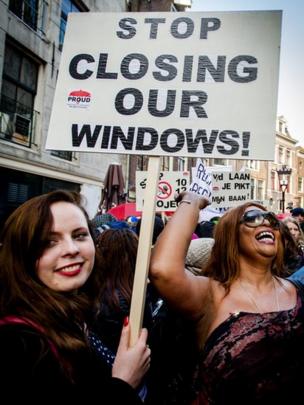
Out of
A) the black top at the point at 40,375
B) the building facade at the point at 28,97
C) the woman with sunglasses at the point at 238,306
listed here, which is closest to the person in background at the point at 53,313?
the black top at the point at 40,375

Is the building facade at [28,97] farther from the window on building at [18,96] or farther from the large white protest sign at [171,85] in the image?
the large white protest sign at [171,85]

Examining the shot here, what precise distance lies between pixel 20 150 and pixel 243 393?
1022 centimetres

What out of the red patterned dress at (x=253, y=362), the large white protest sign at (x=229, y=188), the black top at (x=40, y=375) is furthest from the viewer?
the large white protest sign at (x=229, y=188)

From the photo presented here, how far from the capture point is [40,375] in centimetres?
106

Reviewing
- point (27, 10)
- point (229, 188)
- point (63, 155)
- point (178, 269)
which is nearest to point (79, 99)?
point (178, 269)

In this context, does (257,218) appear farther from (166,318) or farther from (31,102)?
(31,102)

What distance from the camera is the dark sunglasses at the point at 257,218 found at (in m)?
2.05

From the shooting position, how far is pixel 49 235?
4.67 feet

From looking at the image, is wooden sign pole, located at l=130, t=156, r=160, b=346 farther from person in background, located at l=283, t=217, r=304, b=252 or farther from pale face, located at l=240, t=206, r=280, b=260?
person in background, located at l=283, t=217, r=304, b=252

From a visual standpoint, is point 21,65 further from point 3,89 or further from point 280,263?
point 280,263

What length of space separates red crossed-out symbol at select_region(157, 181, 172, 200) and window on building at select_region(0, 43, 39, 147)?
6.18 metres

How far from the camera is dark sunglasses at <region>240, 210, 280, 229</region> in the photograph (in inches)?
80.7

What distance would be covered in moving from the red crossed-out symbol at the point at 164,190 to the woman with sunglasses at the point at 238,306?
3.61 m

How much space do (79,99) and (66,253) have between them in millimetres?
1046
